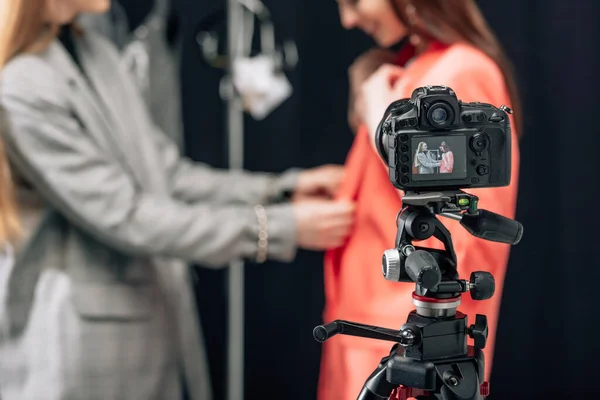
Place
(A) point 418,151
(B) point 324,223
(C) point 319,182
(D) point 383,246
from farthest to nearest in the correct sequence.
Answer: (C) point 319,182
(B) point 324,223
(D) point 383,246
(A) point 418,151

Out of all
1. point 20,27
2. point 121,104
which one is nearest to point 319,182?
point 121,104

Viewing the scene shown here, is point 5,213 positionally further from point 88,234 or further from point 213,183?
point 213,183

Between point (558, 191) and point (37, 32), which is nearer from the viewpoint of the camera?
point (37, 32)

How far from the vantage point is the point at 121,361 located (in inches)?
55.4

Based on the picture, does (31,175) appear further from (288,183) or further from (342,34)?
(342,34)

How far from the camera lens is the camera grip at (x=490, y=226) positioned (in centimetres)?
75

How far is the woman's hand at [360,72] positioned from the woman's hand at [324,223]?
0.52 feet

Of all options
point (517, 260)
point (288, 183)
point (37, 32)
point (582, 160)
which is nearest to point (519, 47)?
point (582, 160)

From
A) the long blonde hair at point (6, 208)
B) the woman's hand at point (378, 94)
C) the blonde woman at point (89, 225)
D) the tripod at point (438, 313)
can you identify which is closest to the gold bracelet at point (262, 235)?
the blonde woman at point (89, 225)

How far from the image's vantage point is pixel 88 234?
1367 mm

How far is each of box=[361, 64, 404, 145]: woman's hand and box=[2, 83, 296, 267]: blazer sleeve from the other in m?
0.28

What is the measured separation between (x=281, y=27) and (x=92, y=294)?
0.72 meters

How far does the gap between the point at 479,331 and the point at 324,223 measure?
0.48 meters

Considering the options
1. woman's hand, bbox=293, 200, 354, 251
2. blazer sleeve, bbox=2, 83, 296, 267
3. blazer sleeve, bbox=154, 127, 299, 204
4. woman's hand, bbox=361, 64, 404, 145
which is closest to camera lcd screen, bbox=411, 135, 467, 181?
woman's hand, bbox=361, 64, 404, 145
